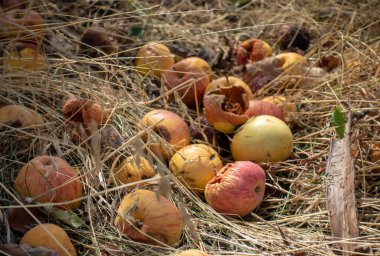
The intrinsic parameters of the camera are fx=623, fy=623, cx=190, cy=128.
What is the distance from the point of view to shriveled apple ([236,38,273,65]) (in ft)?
12.7

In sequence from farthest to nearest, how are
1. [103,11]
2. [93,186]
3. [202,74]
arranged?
[103,11]
[202,74]
[93,186]

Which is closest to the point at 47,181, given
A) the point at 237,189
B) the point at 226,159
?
the point at 237,189

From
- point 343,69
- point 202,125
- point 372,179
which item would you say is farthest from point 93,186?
point 343,69

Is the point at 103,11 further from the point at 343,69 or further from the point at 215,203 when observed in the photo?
the point at 215,203

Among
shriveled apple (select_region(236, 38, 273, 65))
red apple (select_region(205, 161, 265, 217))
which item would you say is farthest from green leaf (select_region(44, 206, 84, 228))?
shriveled apple (select_region(236, 38, 273, 65))

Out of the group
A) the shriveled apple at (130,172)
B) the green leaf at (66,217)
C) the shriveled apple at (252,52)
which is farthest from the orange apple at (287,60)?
the green leaf at (66,217)

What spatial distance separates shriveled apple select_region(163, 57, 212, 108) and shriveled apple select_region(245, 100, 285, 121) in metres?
0.38

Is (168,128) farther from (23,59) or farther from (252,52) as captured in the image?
(252,52)

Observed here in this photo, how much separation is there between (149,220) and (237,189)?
1.44 ft

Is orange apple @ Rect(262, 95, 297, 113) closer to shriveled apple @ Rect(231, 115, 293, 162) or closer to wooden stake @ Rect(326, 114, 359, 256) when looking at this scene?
shriveled apple @ Rect(231, 115, 293, 162)

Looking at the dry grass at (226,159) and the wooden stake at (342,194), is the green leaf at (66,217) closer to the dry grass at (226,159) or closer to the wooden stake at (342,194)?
the dry grass at (226,159)

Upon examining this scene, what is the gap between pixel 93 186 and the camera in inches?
100

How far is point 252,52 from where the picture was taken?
391 cm

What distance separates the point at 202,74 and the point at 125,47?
2.58 feet
